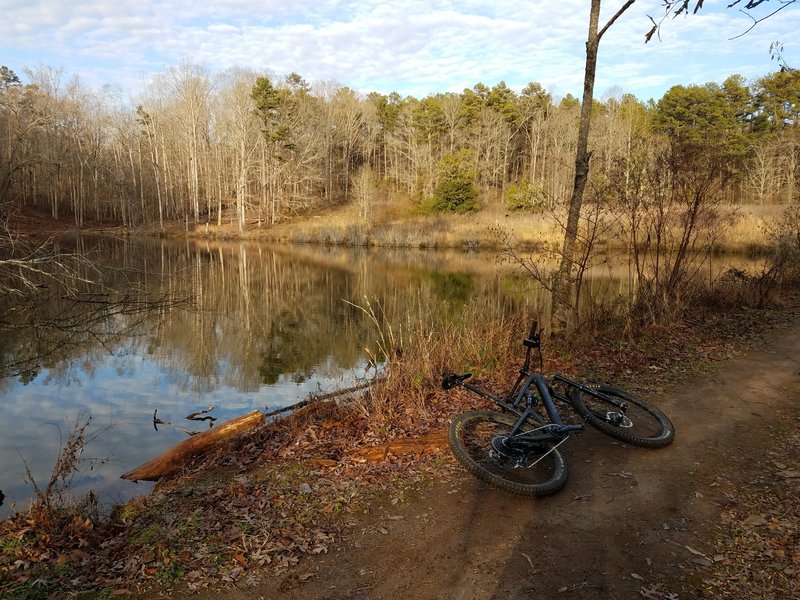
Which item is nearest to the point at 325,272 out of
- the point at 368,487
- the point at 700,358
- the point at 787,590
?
the point at 700,358

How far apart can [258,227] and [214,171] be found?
46.4 feet

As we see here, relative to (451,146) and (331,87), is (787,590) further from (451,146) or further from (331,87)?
(331,87)

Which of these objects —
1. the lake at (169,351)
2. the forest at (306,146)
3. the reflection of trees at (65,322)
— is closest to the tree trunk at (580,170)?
the lake at (169,351)

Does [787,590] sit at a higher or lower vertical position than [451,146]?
lower

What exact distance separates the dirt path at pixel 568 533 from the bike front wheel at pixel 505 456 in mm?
167

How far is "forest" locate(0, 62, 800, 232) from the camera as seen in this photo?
47219mm

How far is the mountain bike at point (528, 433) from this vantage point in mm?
4773

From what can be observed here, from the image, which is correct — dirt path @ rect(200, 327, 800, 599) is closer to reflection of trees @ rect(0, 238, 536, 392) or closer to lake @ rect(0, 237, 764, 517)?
lake @ rect(0, 237, 764, 517)

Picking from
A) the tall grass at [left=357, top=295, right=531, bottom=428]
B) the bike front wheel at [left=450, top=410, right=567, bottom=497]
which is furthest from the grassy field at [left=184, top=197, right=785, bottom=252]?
the bike front wheel at [left=450, top=410, right=567, bottom=497]

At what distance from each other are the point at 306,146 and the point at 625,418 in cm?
5331

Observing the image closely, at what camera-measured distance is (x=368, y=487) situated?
500 centimetres

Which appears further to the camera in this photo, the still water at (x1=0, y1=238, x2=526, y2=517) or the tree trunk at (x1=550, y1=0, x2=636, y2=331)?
the tree trunk at (x1=550, y1=0, x2=636, y2=331)

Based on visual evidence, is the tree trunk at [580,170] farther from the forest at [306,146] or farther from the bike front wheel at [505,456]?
the forest at [306,146]

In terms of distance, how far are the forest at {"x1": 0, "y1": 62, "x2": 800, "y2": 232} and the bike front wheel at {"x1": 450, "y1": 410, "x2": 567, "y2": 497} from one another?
1374 inches
